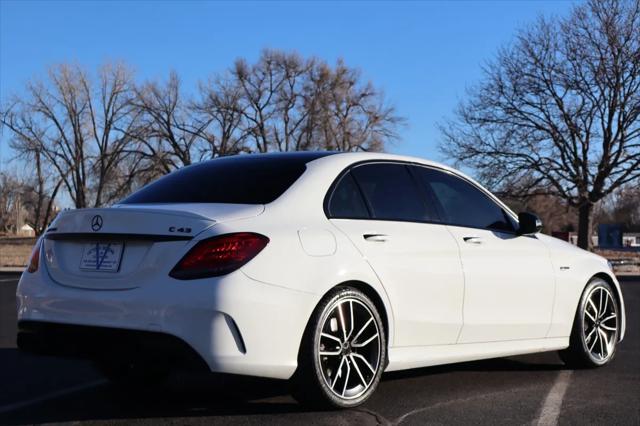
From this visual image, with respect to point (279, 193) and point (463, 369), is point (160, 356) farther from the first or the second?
point (463, 369)

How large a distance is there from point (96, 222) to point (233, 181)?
0.95m


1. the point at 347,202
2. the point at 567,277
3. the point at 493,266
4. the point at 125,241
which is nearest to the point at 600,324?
the point at 567,277

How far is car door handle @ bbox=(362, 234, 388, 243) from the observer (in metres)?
5.01

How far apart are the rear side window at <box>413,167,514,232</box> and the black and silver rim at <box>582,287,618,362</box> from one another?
42.3 inches

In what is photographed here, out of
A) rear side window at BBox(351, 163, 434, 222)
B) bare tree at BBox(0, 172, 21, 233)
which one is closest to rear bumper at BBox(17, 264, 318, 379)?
rear side window at BBox(351, 163, 434, 222)

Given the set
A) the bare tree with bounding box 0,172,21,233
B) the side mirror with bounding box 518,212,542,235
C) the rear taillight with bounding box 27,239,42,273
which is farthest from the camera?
the bare tree with bounding box 0,172,21,233

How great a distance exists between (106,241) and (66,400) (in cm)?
131

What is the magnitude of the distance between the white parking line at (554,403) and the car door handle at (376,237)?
1377mm

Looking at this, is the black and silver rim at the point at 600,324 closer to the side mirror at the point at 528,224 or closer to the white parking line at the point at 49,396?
the side mirror at the point at 528,224

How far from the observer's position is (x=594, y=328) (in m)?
6.76

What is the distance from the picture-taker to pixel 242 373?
14.2ft

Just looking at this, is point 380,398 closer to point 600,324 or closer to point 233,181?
point 233,181

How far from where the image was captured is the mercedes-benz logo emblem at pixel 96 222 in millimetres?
4637

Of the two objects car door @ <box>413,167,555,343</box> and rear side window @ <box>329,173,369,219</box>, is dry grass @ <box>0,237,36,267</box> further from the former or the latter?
rear side window @ <box>329,173,369,219</box>
